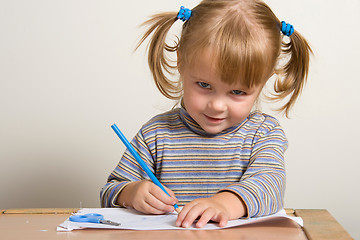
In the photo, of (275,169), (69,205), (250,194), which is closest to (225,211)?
(250,194)

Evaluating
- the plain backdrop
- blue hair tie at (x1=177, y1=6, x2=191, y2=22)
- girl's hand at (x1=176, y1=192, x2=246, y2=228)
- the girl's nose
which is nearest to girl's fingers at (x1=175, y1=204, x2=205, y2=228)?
girl's hand at (x1=176, y1=192, x2=246, y2=228)

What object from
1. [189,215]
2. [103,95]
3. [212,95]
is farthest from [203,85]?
[103,95]

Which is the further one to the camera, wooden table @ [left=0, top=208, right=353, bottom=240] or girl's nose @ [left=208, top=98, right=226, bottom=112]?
girl's nose @ [left=208, top=98, right=226, bottom=112]

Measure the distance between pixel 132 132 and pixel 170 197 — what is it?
83cm

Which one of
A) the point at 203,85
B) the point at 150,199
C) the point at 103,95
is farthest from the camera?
the point at 103,95

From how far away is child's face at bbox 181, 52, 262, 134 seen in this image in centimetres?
93

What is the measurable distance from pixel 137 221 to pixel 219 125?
0.28m

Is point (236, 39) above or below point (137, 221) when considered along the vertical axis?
above

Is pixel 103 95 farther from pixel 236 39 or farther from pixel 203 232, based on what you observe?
pixel 203 232

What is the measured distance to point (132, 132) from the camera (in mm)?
1662

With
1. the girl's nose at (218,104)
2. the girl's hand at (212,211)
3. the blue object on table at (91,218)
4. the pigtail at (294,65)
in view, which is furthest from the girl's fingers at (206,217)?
the pigtail at (294,65)

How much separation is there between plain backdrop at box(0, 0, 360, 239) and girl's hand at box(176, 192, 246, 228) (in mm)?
855

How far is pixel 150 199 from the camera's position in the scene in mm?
852

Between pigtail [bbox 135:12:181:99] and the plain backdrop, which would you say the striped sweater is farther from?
the plain backdrop
